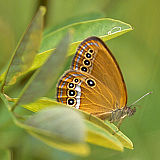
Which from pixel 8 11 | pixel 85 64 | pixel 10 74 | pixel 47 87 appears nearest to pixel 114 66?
pixel 85 64

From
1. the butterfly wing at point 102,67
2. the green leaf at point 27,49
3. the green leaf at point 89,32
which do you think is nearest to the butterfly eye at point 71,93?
the butterfly wing at point 102,67

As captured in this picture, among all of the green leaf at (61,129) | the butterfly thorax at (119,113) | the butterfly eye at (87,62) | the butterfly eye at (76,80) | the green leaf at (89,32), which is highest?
the green leaf at (89,32)

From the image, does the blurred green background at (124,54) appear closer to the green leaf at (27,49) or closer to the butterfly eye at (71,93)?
the butterfly eye at (71,93)

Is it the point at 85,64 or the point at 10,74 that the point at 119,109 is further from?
the point at 10,74

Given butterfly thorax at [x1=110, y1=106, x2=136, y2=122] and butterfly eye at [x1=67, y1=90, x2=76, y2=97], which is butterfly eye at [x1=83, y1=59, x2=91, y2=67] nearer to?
butterfly eye at [x1=67, y1=90, x2=76, y2=97]

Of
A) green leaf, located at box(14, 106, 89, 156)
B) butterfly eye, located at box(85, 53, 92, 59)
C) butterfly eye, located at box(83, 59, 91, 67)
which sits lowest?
green leaf, located at box(14, 106, 89, 156)

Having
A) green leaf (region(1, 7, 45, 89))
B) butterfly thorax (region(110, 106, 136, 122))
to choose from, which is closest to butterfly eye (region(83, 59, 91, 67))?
butterfly thorax (region(110, 106, 136, 122))

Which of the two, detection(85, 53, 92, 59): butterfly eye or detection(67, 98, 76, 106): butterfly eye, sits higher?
detection(85, 53, 92, 59): butterfly eye

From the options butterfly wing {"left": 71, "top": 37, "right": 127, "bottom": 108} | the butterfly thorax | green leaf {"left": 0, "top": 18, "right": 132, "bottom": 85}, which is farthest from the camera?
the butterfly thorax
